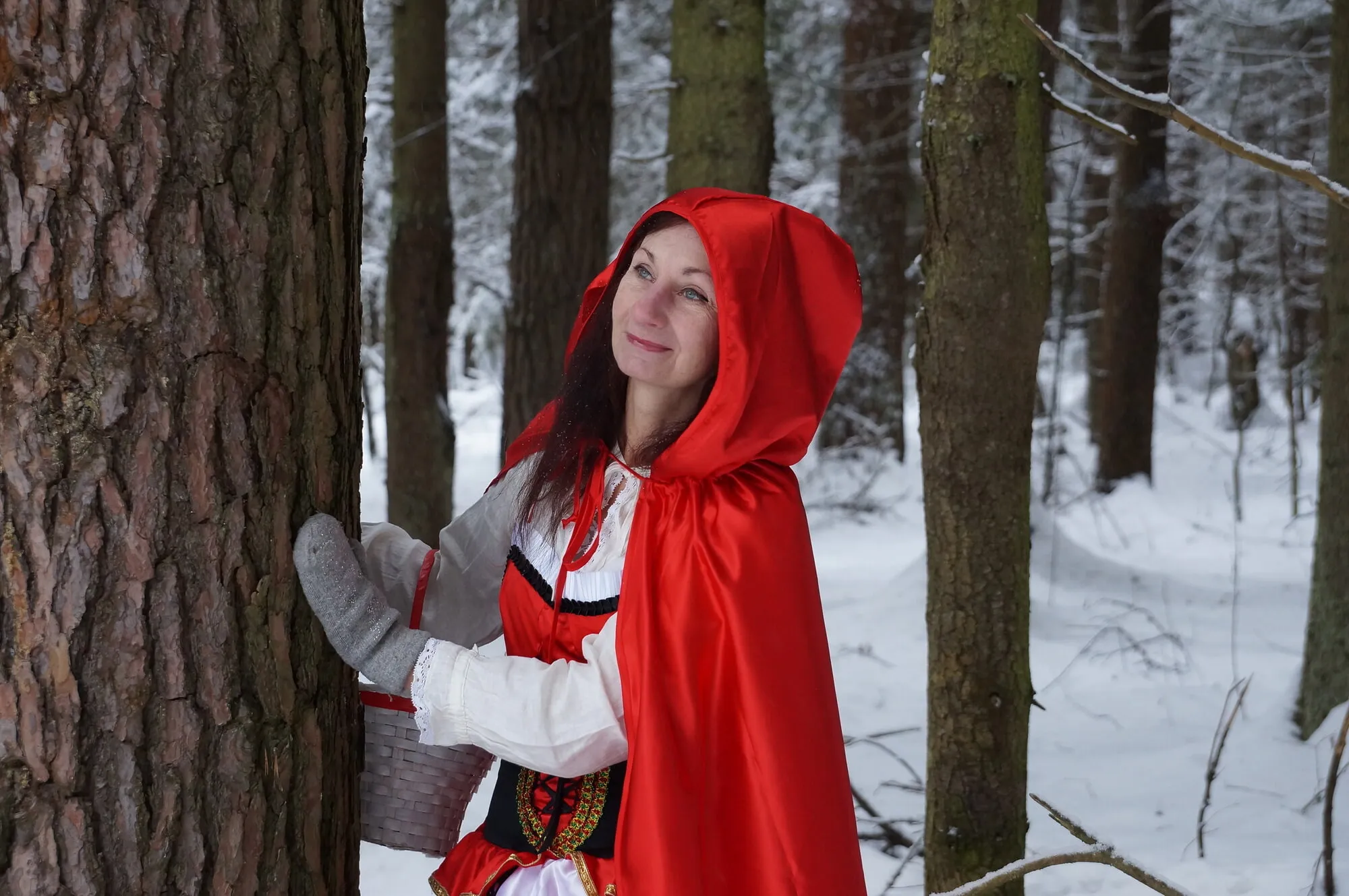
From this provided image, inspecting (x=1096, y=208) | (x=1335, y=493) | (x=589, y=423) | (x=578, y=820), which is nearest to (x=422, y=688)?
(x=578, y=820)

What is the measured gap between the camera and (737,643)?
1972mm

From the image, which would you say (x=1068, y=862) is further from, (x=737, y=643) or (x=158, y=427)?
(x=158, y=427)

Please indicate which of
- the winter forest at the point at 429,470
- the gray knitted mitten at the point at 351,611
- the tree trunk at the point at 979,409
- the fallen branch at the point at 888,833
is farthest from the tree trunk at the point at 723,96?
the gray knitted mitten at the point at 351,611

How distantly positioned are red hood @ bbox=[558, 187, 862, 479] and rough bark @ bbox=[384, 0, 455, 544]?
511 cm

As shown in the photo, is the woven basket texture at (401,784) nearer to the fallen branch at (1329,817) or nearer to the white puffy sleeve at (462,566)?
the white puffy sleeve at (462,566)

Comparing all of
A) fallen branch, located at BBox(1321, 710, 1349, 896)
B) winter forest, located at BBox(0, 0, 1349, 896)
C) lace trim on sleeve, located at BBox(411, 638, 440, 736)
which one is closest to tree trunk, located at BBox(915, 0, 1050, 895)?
winter forest, located at BBox(0, 0, 1349, 896)

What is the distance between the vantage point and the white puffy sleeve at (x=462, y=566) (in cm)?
229

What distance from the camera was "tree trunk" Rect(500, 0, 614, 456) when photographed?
7.05 m

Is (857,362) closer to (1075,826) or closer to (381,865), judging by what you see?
(381,865)

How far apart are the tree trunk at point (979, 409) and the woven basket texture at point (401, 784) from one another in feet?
5.49

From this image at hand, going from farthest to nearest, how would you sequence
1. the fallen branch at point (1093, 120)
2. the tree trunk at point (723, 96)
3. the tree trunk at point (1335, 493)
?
the tree trunk at point (723, 96) < the tree trunk at point (1335, 493) < the fallen branch at point (1093, 120)

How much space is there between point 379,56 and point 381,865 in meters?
10.7

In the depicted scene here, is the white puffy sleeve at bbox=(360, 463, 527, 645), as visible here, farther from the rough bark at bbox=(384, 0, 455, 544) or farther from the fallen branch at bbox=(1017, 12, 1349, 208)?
the rough bark at bbox=(384, 0, 455, 544)

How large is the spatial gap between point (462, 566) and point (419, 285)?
501cm
